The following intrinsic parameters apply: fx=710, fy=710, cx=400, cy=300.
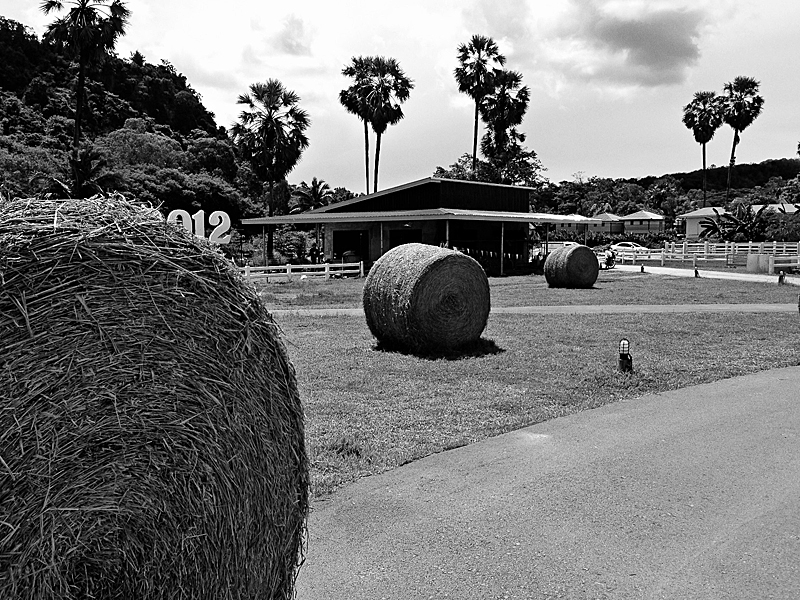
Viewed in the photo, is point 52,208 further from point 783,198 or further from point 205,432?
point 783,198

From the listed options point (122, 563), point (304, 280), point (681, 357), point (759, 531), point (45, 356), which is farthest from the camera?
point (304, 280)

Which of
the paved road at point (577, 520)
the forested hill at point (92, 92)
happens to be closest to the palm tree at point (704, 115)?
the forested hill at point (92, 92)

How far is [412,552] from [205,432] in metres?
2.02

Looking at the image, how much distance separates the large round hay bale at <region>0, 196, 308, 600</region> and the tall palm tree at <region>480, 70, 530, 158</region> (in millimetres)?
52442

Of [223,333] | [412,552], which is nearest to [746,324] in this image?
[412,552]

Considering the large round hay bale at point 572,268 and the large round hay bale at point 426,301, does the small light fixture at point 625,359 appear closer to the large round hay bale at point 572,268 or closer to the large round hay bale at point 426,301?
the large round hay bale at point 426,301

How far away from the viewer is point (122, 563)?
292 cm

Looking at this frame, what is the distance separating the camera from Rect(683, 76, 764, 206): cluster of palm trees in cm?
6750

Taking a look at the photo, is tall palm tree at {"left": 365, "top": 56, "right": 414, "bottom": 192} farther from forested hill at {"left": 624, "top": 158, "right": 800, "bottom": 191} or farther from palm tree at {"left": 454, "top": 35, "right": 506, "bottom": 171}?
forested hill at {"left": 624, "top": 158, "right": 800, "bottom": 191}

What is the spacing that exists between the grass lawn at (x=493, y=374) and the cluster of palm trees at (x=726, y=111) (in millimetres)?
59039

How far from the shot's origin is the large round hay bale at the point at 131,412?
2609mm

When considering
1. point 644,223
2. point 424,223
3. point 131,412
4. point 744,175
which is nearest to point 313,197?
point 424,223

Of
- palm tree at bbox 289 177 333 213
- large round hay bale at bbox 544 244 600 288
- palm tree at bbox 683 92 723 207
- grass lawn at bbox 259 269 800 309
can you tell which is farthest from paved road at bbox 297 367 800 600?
palm tree at bbox 683 92 723 207

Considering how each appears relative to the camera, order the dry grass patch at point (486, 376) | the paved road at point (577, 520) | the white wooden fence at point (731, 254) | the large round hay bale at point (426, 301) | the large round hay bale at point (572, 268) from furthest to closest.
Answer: the white wooden fence at point (731, 254)
the large round hay bale at point (572, 268)
the large round hay bale at point (426, 301)
the dry grass patch at point (486, 376)
the paved road at point (577, 520)
